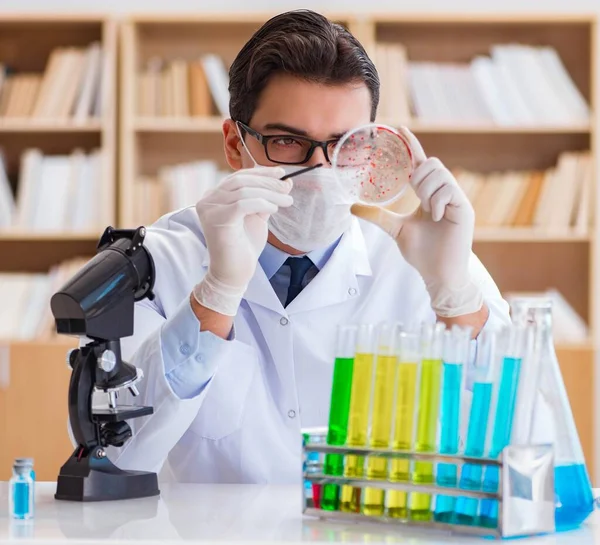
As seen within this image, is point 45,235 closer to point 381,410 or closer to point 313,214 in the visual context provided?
point 313,214

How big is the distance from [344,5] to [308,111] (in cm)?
231

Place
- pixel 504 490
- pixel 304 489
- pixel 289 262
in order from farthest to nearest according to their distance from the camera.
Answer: pixel 289 262 < pixel 304 489 < pixel 504 490

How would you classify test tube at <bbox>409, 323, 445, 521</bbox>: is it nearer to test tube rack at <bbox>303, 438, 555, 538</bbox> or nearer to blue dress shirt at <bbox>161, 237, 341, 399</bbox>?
test tube rack at <bbox>303, 438, 555, 538</bbox>

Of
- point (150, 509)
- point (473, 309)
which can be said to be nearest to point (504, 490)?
point (150, 509)

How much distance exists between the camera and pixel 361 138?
60.0 inches

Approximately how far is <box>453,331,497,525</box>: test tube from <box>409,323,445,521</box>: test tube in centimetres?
4

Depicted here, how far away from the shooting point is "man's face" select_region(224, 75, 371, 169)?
1632 mm

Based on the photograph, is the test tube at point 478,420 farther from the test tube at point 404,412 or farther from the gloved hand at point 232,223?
the gloved hand at point 232,223

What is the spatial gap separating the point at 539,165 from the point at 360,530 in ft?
9.64

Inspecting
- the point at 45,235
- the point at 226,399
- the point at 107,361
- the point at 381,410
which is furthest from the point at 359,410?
the point at 45,235

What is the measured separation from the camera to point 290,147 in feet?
5.46

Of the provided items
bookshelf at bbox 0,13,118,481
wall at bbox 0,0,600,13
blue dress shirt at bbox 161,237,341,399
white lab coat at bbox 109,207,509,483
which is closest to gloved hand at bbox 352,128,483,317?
white lab coat at bbox 109,207,509,483

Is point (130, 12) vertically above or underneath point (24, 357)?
above

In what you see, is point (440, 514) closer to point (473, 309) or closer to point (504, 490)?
point (504, 490)
